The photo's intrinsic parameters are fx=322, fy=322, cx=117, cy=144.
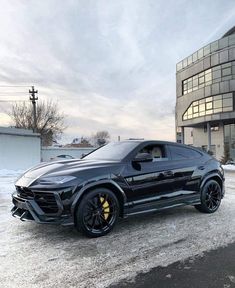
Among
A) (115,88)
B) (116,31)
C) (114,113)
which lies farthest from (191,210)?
(114,113)

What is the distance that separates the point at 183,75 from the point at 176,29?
2130cm

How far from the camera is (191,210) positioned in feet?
23.7

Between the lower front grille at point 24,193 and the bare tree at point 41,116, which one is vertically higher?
the bare tree at point 41,116

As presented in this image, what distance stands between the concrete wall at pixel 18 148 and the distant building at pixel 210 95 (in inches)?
781

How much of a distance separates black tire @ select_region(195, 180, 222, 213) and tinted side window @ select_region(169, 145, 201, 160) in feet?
2.17

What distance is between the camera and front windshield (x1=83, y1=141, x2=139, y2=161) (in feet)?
19.4

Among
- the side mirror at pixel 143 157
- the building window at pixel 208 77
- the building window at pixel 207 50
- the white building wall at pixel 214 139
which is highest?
the building window at pixel 207 50

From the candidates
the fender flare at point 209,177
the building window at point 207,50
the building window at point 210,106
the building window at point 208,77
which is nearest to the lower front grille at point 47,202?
the fender flare at point 209,177

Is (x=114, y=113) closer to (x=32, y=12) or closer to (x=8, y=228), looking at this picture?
(x=32, y=12)

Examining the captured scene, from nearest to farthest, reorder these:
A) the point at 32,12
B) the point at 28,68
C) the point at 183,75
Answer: the point at 32,12 < the point at 28,68 < the point at 183,75

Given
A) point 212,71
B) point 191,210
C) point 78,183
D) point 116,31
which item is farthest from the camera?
point 212,71

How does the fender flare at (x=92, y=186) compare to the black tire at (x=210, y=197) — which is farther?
the black tire at (x=210, y=197)

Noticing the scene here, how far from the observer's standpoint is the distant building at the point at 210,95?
3291 centimetres

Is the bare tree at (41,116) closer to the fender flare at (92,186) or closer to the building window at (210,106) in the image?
the building window at (210,106)
